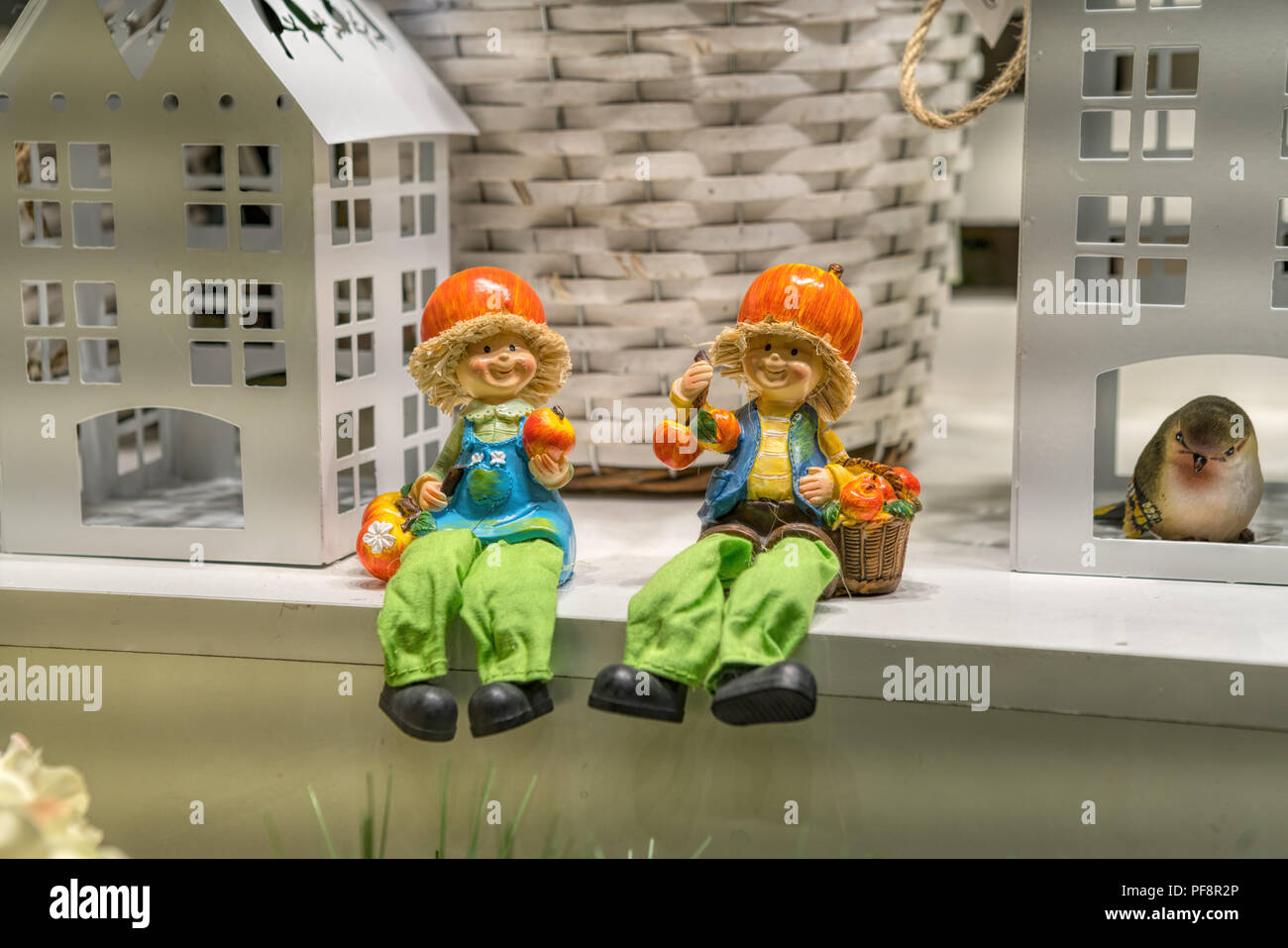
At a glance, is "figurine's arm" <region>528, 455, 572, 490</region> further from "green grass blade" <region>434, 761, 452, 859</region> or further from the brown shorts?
"green grass blade" <region>434, 761, 452, 859</region>

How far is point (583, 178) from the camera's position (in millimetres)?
2109

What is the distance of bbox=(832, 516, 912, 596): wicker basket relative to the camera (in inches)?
65.4

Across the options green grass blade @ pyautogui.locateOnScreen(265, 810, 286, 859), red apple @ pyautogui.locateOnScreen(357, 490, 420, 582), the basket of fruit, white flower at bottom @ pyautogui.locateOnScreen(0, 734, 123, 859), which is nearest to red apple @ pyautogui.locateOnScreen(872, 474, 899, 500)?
the basket of fruit

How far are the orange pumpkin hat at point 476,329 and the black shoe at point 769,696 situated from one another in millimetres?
485

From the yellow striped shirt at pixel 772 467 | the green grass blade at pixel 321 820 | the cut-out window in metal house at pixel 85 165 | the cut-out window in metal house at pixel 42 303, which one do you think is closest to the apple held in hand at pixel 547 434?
the yellow striped shirt at pixel 772 467

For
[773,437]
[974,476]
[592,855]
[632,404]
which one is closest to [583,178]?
[632,404]

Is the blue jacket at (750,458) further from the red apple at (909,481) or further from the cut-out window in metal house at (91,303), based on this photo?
the cut-out window in metal house at (91,303)

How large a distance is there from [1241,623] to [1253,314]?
14.5 inches

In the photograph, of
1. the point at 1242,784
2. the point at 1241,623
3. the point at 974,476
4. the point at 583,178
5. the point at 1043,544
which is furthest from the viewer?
the point at 974,476

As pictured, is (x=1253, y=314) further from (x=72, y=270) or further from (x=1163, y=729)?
(x=72, y=270)

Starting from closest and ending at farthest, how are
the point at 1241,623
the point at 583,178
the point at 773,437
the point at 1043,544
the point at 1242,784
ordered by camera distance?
1. the point at 1242,784
2. the point at 1241,623
3. the point at 773,437
4. the point at 1043,544
5. the point at 583,178

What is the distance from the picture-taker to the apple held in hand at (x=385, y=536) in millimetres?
1673

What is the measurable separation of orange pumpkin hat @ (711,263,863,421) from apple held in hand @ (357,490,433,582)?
406 mm

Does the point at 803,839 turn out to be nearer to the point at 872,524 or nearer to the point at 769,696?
the point at 769,696
